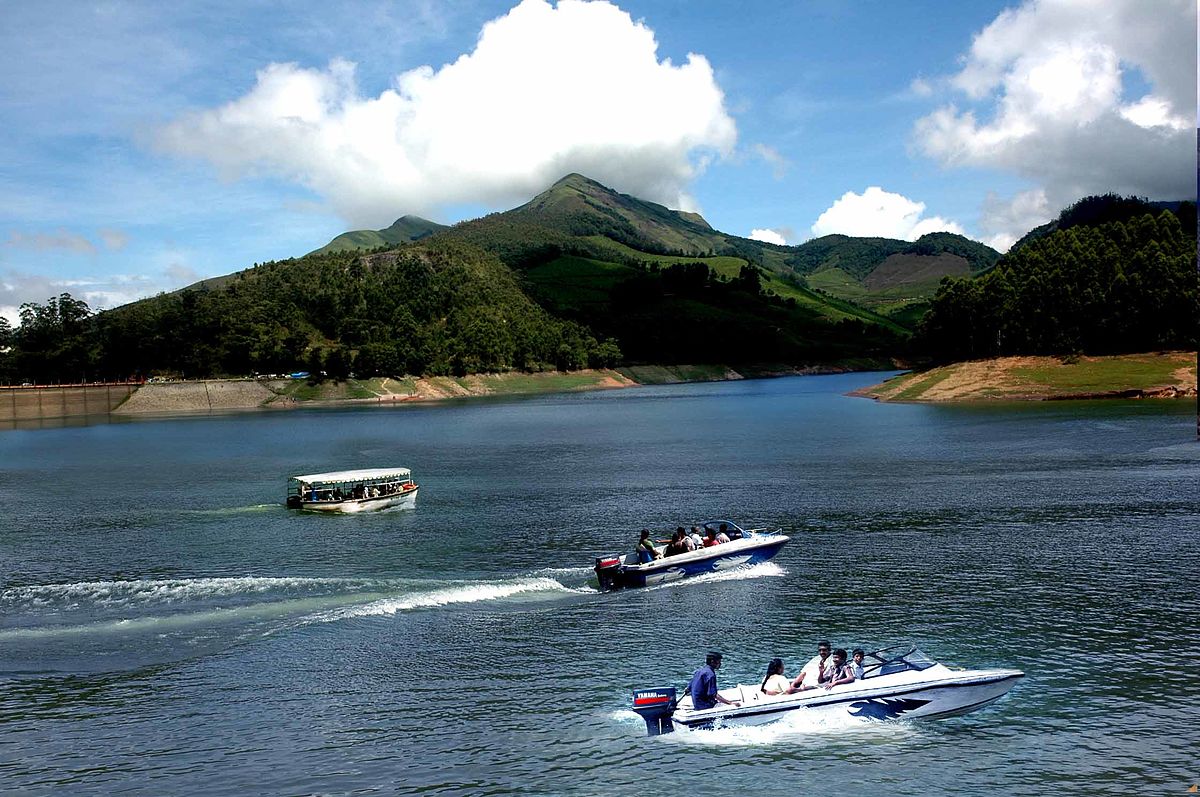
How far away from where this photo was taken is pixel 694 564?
56.3m

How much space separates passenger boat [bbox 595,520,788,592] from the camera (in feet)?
179

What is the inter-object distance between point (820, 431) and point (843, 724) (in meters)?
111

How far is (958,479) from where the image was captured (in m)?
89.8

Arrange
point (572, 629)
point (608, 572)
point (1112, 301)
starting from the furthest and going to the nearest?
point (1112, 301) → point (608, 572) → point (572, 629)

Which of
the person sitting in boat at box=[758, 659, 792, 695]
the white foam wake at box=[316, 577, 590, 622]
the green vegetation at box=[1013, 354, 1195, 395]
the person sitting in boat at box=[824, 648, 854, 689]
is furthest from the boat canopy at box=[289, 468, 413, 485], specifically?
the green vegetation at box=[1013, 354, 1195, 395]

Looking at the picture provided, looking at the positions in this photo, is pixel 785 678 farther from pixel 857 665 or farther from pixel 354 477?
pixel 354 477

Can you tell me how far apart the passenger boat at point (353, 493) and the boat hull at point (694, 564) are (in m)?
35.1

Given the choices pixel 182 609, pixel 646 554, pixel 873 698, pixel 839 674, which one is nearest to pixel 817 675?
pixel 839 674

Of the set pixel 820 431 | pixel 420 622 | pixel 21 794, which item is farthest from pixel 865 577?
pixel 820 431

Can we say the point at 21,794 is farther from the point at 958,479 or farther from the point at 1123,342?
the point at 1123,342

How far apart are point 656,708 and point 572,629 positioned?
13011 millimetres

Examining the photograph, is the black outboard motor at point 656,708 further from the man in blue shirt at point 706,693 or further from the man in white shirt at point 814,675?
the man in white shirt at point 814,675

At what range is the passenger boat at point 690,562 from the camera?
54562mm

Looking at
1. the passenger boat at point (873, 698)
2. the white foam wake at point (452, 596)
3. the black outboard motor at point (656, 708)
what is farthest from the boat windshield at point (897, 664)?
the white foam wake at point (452, 596)
